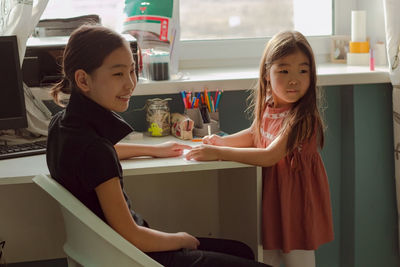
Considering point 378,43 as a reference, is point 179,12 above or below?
above

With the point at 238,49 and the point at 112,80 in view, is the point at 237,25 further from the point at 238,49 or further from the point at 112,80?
the point at 112,80

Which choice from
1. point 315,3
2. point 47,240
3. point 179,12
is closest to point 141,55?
point 179,12

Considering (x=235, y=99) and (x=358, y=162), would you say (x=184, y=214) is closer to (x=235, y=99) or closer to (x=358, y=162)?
(x=235, y=99)

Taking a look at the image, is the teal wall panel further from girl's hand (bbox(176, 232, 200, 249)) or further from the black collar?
the black collar

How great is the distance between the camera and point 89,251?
132cm

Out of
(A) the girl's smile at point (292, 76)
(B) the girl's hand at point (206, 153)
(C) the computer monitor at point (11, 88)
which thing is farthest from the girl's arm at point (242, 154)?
(C) the computer monitor at point (11, 88)

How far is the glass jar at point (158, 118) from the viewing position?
6.86ft

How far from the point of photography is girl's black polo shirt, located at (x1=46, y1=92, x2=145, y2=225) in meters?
1.32

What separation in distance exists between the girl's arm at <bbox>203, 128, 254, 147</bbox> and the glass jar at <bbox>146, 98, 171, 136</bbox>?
235 mm

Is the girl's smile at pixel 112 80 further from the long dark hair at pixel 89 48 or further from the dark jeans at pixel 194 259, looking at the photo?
the dark jeans at pixel 194 259

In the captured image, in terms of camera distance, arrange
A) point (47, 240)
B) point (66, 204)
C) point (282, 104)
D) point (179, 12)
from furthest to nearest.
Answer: point (179, 12), point (47, 240), point (282, 104), point (66, 204)

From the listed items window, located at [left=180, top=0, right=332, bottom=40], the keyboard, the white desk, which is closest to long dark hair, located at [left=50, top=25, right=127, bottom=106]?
the white desk

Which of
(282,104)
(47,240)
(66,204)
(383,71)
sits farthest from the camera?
(383,71)

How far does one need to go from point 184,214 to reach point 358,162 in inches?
27.2
